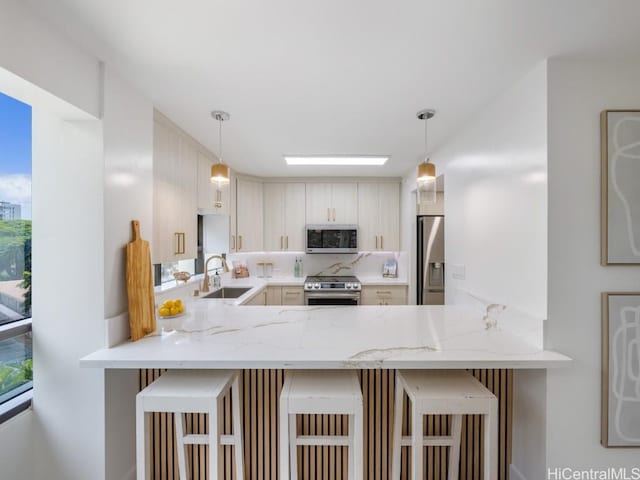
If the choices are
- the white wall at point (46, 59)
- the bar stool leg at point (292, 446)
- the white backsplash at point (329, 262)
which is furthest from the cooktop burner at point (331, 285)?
the white wall at point (46, 59)

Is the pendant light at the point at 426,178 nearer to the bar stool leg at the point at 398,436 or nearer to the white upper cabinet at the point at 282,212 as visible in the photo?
the bar stool leg at the point at 398,436

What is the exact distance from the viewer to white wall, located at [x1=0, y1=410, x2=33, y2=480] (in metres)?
1.37

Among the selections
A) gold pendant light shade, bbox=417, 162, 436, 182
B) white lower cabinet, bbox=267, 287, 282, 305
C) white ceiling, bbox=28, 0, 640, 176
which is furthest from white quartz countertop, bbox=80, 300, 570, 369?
white lower cabinet, bbox=267, 287, 282, 305

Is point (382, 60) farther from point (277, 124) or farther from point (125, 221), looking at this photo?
point (125, 221)

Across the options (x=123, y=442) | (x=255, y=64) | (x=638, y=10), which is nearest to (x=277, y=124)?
(x=255, y=64)

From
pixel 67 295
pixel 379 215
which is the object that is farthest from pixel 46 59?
pixel 379 215

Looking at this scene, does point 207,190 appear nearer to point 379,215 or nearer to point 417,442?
point 379,215

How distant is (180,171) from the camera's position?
240 cm

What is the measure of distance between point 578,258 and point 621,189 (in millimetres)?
390

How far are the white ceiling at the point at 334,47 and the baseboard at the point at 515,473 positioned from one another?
2.21m

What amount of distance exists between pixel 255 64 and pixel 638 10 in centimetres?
159

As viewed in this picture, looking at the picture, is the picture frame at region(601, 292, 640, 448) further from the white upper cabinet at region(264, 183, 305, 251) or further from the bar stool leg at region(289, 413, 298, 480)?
the white upper cabinet at region(264, 183, 305, 251)

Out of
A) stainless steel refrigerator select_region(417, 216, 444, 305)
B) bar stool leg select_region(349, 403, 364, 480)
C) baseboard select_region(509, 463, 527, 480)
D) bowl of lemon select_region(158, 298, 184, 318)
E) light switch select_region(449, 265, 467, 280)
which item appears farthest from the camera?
stainless steel refrigerator select_region(417, 216, 444, 305)

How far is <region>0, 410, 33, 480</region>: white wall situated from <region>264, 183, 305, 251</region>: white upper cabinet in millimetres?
2976
